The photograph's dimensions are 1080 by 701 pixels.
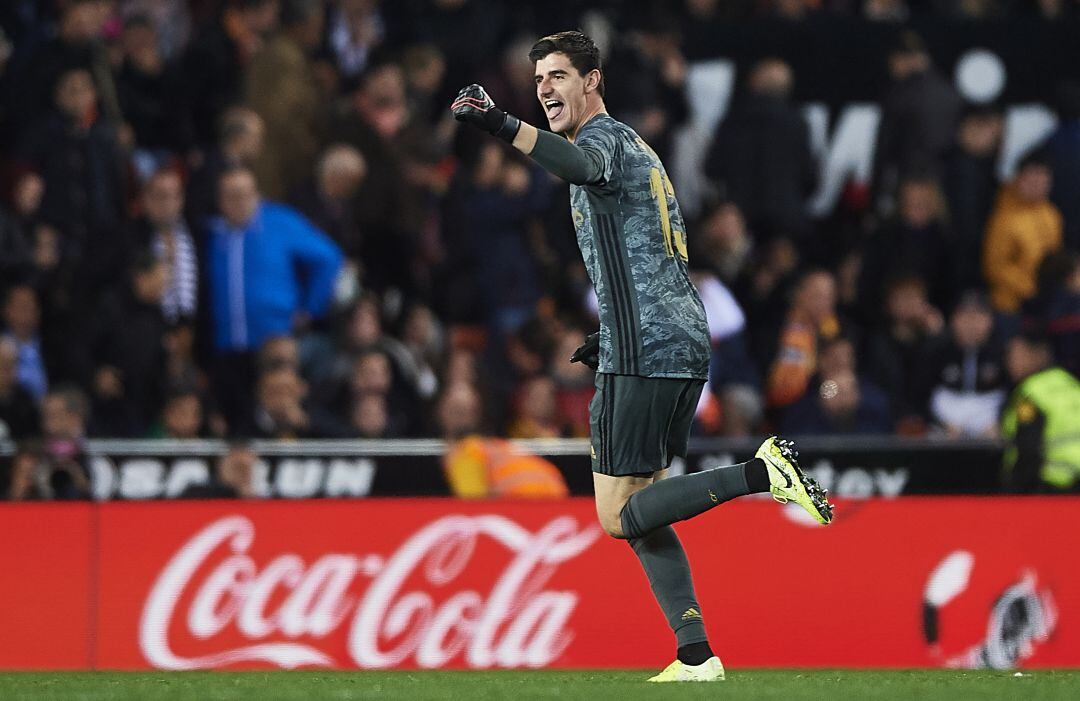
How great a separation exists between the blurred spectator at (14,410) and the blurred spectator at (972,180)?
6610 mm

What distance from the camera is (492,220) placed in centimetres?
1299

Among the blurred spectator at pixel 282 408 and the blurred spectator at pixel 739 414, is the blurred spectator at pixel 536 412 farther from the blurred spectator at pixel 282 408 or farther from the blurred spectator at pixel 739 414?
the blurred spectator at pixel 282 408

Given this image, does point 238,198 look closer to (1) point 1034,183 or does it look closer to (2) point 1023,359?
(2) point 1023,359

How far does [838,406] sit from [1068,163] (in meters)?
3.34

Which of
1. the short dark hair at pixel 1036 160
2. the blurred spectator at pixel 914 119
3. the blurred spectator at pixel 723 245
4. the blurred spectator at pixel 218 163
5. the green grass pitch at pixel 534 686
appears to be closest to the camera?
the green grass pitch at pixel 534 686

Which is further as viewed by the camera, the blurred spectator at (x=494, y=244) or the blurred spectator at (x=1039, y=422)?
the blurred spectator at (x=494, y=244)

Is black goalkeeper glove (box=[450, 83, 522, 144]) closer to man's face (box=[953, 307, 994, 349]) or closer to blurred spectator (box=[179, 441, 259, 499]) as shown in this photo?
blurred spectator (box=[179, 441, 259, 499])

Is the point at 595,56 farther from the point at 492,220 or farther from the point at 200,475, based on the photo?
the point at 492,220

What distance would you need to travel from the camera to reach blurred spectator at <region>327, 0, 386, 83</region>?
44.8 ft

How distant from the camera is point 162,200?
11.7 m

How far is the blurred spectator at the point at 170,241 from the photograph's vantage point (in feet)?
38.3

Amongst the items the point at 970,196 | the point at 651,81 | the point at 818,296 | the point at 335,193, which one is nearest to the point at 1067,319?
the point at 818,296

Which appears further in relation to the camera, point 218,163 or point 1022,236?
point 1022,236

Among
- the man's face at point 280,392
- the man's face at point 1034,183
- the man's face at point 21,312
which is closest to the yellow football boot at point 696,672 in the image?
the man's face at point 280,392
